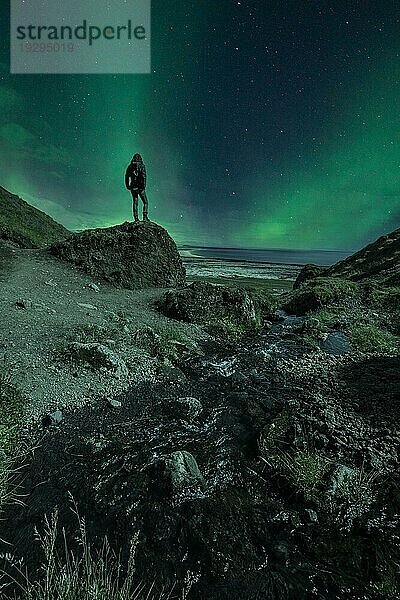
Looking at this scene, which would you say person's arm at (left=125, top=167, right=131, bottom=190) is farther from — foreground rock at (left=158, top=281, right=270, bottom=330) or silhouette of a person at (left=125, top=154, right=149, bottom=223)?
foreground rock at (left=158, top=281, right=270, bottom=330)

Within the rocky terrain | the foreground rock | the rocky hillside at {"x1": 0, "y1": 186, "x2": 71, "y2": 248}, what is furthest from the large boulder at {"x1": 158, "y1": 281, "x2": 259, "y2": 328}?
the rocky hillside at {"x1": 0, "y1": 186, "x2": 71, "y2": 248}

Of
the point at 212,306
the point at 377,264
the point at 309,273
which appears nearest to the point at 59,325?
the point at 212,306

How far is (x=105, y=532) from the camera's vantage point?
5402 millimetres

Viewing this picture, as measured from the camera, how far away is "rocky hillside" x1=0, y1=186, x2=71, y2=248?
1397 inches

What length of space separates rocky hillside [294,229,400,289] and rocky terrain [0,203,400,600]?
70.9 feet

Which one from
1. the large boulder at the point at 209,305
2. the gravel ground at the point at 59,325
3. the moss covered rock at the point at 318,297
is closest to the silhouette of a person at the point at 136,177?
the gravel ground at the point at 59,325

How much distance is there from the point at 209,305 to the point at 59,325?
8772 mm

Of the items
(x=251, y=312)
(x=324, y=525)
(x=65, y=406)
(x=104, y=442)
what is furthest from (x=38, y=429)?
(x=251, y=312)

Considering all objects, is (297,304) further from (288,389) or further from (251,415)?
(251,415)

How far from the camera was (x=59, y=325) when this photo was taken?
Answer: 43.2 feet

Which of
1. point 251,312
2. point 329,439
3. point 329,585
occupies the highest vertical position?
point 251,312

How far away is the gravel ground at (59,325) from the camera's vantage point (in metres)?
9.50

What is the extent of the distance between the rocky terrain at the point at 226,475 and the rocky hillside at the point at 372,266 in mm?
21608

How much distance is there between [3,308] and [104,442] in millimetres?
9224
